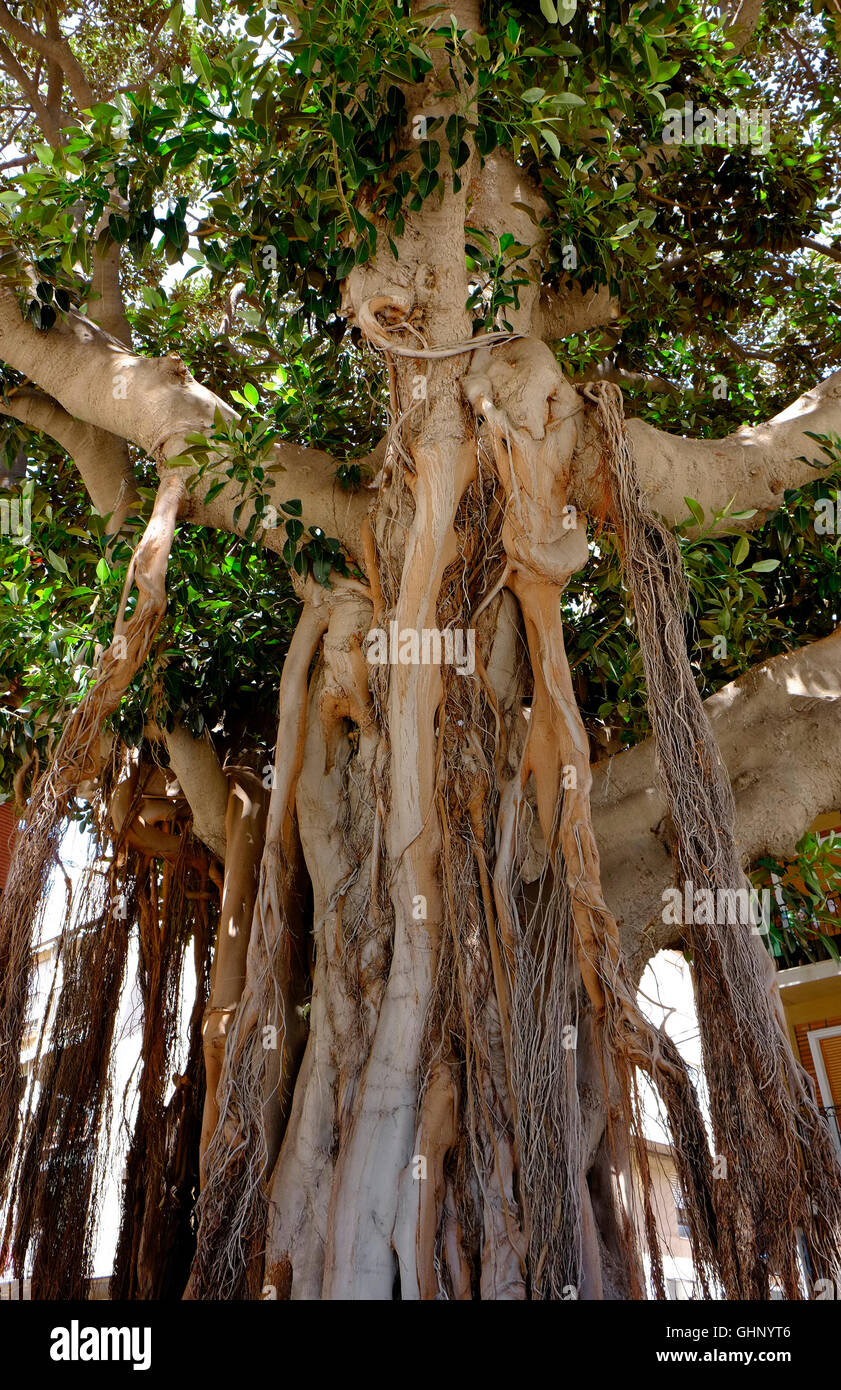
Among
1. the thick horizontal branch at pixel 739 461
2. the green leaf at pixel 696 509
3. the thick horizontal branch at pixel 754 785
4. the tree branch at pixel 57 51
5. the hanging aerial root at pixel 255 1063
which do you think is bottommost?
the hanging aerial root at pixel 255 1063

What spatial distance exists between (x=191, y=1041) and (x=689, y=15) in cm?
371

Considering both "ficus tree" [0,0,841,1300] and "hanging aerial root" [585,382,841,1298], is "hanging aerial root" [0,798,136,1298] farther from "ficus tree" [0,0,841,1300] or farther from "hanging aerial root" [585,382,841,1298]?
"hanging aerial root" [585,382,841,1298]

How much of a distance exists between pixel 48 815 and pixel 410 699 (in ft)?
3.01

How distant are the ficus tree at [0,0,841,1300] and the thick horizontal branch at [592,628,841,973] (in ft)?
0.04

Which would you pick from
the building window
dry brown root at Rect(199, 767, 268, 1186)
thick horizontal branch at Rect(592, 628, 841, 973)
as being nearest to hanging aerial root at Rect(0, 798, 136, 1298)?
dry brown root at Rect(199, 767, 268, 1186)

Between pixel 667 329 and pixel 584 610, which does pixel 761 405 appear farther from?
pixel 584 610

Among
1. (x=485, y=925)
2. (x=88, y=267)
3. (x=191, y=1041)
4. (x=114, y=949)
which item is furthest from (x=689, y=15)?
(x=191, y=1041)

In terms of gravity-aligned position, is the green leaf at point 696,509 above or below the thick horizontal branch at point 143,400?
below

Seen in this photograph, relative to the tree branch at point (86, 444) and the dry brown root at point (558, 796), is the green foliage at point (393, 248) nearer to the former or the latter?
the tree branch at point (86, 444)

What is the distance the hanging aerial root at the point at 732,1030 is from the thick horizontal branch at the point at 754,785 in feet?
2.20

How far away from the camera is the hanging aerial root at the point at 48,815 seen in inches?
102

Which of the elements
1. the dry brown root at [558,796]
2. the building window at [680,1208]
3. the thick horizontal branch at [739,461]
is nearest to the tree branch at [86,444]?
the dry brown root at [558,796]

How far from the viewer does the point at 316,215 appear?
266 centimetres

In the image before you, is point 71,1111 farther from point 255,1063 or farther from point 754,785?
point 754,785
